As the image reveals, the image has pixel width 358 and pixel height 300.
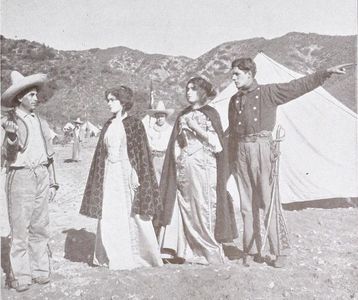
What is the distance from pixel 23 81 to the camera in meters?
2.63

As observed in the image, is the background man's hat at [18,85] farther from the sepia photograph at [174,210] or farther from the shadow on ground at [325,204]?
the shadow on ground at [325,204]

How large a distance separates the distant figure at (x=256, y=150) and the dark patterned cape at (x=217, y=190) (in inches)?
4.4

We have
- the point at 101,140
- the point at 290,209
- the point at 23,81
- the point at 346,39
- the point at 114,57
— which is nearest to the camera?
the point at 23,81

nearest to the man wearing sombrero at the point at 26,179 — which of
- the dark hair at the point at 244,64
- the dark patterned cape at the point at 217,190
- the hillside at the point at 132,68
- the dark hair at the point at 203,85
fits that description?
the hillside at the point at 132,68

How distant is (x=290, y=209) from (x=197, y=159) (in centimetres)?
206

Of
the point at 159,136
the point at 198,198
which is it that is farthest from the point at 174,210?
Result: the point at 159,136

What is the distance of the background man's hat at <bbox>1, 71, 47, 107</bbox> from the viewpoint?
263 centimetres

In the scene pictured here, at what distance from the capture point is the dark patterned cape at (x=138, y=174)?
2.91 meters

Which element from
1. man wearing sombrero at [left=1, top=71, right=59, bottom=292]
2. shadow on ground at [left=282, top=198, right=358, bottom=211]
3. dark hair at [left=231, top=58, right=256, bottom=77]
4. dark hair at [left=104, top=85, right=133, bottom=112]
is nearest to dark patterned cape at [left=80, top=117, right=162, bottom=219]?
dark hair at [left=104, top=85, right=133, bottom=112]

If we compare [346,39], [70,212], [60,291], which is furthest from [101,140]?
[346,39]

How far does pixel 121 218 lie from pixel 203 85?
1073 mm

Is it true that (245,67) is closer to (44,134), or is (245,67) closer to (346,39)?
(44,134)

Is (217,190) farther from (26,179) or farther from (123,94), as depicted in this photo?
(26,179)

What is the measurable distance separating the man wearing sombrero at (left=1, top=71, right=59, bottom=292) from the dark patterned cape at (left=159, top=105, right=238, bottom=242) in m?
0.83
